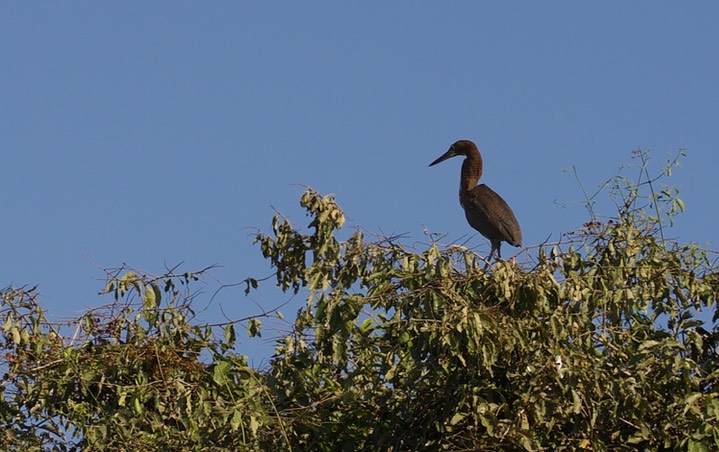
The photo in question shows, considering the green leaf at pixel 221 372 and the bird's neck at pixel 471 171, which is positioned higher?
the bird's neck at pixel 471 171

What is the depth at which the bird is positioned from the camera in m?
9.63

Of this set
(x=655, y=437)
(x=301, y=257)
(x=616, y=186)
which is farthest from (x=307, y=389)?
(x=616, y=186)

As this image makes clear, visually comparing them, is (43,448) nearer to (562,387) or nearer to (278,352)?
(278,352)

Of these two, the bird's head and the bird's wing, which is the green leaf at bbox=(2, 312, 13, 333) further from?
the bird's head

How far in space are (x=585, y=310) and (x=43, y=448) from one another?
7.57 feet

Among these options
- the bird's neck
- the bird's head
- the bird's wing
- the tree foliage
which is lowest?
the tree foliage

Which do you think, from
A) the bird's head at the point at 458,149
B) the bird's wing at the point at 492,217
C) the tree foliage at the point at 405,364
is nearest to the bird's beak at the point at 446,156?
the bird's head at the point at 458,149

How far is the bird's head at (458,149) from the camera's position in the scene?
10.9 meters

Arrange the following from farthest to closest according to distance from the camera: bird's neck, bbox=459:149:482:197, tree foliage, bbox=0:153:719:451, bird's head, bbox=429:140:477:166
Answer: bird's head, bbox=429:140:477:166 < bird's neck, bbox=459:149:482:197 < tree foliage, bbox=0:153:719:451

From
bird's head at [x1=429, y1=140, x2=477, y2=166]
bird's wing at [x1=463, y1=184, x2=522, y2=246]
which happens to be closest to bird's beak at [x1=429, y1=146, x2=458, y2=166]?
bird's head at [x1=429, y1=140, x2=477, y2=166]

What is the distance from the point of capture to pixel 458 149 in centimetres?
1110

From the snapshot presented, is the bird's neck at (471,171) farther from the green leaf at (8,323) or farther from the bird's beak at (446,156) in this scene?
the green leaf at (8,323)

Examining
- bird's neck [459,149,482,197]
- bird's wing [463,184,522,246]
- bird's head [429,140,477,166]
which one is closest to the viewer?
bird's wing [463,184,522,246]

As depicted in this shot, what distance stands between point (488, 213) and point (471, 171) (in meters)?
0.99
